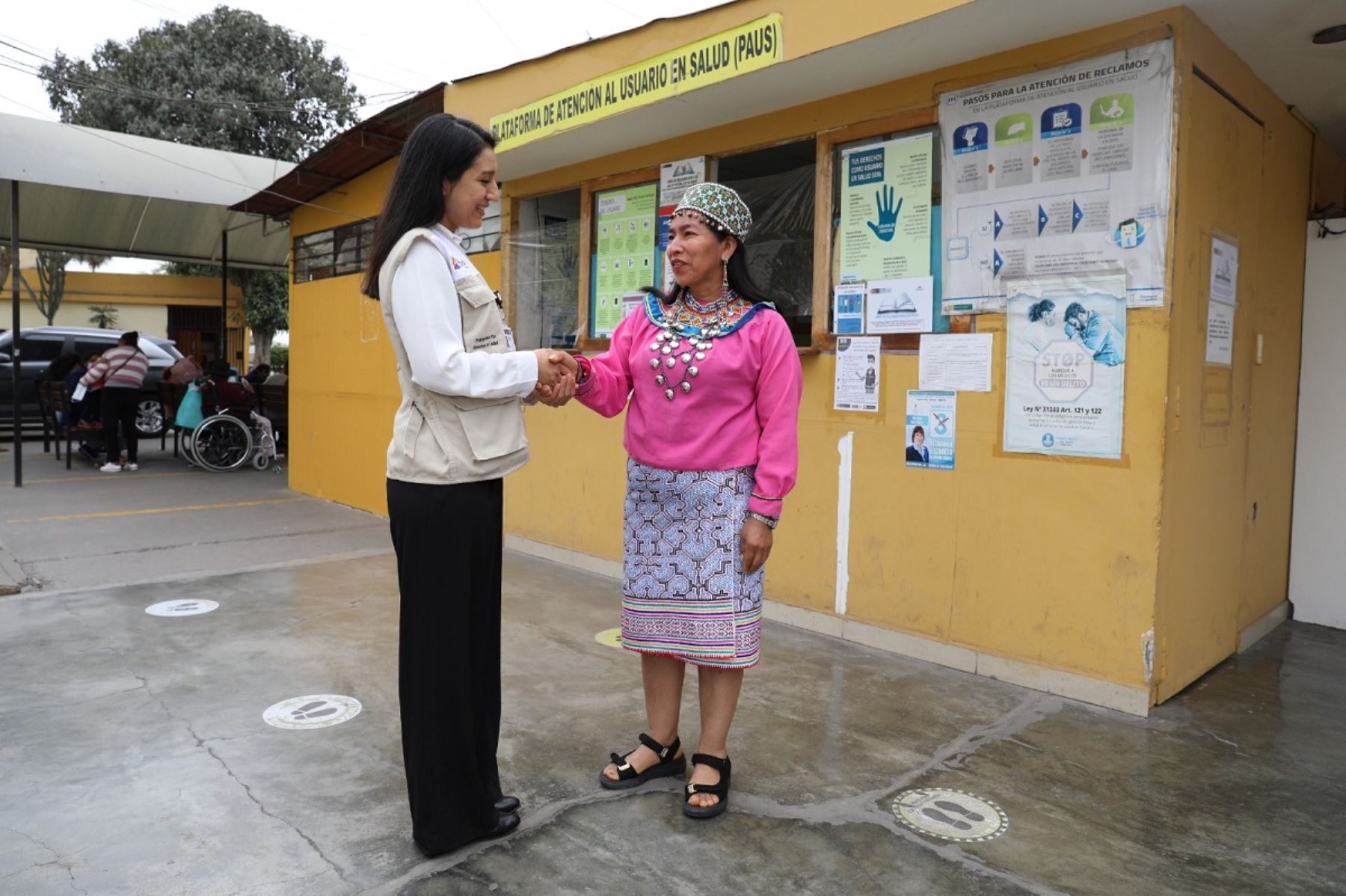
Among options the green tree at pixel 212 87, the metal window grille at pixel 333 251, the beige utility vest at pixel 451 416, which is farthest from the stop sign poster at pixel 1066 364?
the green tree at pixel 212 87

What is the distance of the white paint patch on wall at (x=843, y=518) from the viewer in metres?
4.46

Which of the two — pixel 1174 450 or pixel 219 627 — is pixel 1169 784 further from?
pixel 219 627

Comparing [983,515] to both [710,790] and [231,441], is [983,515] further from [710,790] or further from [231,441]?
[231,441]

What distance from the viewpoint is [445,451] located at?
2.26 m

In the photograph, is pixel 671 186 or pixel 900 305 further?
pixel 671 186

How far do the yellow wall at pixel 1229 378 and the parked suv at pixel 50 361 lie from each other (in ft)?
45.5

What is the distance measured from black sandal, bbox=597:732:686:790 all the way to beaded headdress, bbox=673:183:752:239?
160 cm

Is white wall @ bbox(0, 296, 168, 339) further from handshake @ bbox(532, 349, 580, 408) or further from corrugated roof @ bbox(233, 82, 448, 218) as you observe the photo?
handshake @ bbox(532, 349, 580, 408)

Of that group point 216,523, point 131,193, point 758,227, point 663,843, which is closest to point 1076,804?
point 663,843

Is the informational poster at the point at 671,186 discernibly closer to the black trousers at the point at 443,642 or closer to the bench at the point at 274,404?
the black trousers at the point at 443,642

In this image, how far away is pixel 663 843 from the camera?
2488 mm

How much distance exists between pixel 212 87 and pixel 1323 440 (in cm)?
2196

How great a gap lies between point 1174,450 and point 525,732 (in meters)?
2.66

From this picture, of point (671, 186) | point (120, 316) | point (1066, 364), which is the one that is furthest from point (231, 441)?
point (120, 316)
